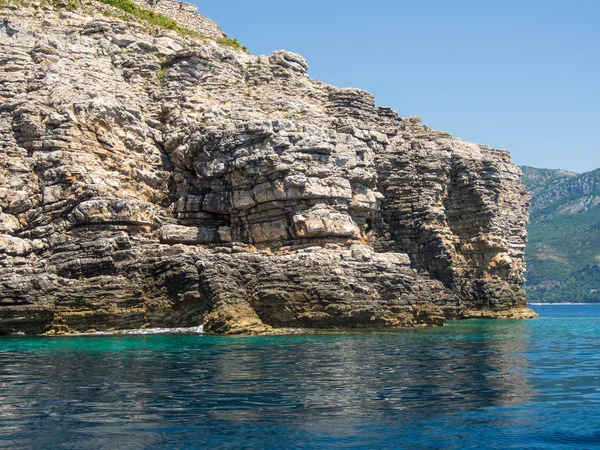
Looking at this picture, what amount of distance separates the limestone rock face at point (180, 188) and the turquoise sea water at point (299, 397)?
10.1 metres

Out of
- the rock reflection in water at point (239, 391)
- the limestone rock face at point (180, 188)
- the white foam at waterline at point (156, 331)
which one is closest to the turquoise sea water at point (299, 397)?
the rock reflection in water at point (239, 391)

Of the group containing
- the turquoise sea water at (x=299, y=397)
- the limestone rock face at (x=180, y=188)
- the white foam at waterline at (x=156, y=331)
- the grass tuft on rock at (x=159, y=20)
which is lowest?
the turquoise sea water at (x=299, y=397)

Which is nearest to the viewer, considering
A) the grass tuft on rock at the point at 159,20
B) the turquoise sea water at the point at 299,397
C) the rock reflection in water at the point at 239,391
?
the turquoise sea water at the point at 299,397

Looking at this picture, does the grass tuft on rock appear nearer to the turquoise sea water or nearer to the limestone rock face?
the limestone rock face

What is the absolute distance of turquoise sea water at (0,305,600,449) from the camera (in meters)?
13.3

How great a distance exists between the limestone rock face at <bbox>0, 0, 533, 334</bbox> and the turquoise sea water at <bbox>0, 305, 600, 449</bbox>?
10.1 meters

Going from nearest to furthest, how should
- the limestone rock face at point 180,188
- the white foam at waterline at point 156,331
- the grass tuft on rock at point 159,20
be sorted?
the white foam at waterline at point 156,331
the limestone rock face at point 180,188
the grass tuft on rock at point 159,20

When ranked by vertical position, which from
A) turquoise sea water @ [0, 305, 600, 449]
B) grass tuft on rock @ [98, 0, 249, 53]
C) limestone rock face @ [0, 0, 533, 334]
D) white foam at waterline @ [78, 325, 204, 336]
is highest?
grass tuft on rock @ [98, 0, 249, 53]

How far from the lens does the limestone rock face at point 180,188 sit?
40.0 metres

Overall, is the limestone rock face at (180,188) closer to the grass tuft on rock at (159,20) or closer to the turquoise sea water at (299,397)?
the grass tuft on rock at (159,20)

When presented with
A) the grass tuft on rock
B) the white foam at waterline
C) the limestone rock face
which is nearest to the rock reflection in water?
the white foam at waterline

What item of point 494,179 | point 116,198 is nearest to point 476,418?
point 116,198

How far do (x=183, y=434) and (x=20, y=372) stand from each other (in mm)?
10494

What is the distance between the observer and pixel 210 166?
46.2 meters
